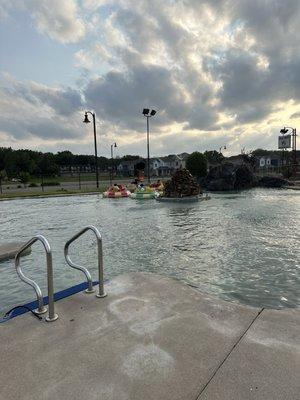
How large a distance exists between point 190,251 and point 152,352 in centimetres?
634

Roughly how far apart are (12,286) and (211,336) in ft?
15.7

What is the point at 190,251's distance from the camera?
9883 millimetres

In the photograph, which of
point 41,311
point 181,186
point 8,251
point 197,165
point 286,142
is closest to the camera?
point 41,311

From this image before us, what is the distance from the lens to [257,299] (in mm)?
6242

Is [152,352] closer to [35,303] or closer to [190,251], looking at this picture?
[35,303]

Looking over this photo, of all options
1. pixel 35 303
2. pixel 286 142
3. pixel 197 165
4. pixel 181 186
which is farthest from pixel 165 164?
pixel 35 303

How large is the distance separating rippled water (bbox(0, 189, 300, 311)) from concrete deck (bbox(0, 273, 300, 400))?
188 cm

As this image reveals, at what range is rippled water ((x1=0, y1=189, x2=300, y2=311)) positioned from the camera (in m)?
6.88

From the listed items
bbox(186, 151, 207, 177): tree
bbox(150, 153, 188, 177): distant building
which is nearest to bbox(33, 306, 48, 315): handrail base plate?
bbox(186, 151, 207, 177): tree

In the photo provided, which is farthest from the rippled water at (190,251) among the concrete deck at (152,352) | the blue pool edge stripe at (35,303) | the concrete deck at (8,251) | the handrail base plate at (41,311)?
the concrete deck at (152,352)

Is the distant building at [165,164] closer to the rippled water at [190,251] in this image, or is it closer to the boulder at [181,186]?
the boulder at [181,186]

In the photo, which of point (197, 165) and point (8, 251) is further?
point (197, 165)

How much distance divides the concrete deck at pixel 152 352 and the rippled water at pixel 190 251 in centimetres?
188

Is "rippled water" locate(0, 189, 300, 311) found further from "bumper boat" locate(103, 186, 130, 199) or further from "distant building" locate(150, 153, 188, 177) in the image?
"distant building" locate(150, 153, 188, 177)
